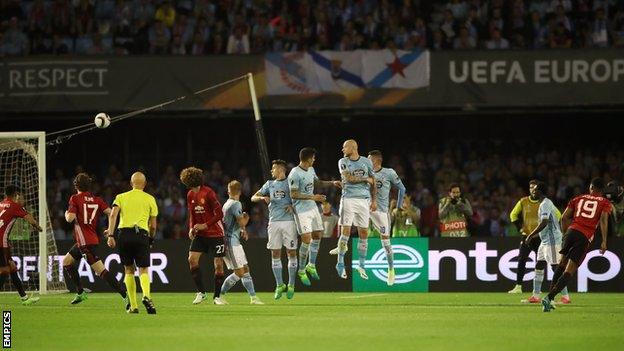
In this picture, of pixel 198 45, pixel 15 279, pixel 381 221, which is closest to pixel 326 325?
pixel 381 221

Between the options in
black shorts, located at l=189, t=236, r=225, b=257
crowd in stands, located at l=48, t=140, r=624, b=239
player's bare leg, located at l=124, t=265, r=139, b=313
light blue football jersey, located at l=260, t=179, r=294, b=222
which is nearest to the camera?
player's bare leg, located at l=124, t=265, r=139, b=313

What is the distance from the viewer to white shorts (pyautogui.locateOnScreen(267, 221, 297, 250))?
2081 centimetres

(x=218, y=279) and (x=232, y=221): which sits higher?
(x=232, y=221)

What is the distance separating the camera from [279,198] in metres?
20.8

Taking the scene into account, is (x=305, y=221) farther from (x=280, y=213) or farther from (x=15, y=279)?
(x=15, y=279)

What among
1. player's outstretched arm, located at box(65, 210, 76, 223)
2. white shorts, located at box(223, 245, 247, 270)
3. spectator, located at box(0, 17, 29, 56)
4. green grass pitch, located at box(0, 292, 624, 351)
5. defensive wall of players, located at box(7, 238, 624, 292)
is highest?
spectator, located at box(0, 17, 29, 56)

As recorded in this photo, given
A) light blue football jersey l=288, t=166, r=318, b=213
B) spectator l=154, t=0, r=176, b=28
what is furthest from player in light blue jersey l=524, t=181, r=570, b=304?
spectator l=154, t=0, r=176, b=28

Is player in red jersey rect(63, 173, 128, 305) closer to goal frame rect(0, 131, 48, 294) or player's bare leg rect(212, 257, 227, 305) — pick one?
player's bare leg rect(212, 257, 227, 305)

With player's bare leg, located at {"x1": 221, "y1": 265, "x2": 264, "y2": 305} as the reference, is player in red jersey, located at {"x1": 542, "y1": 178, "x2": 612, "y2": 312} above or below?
above

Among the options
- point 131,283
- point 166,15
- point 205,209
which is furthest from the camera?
point 166,15

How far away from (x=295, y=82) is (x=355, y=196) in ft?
27.7

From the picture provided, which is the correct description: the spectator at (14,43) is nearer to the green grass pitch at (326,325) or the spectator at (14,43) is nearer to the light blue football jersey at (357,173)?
the green grass pitch at (326,325)

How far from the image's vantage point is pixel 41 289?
77.6 ft

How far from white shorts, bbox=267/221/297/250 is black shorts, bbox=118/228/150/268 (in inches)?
141
